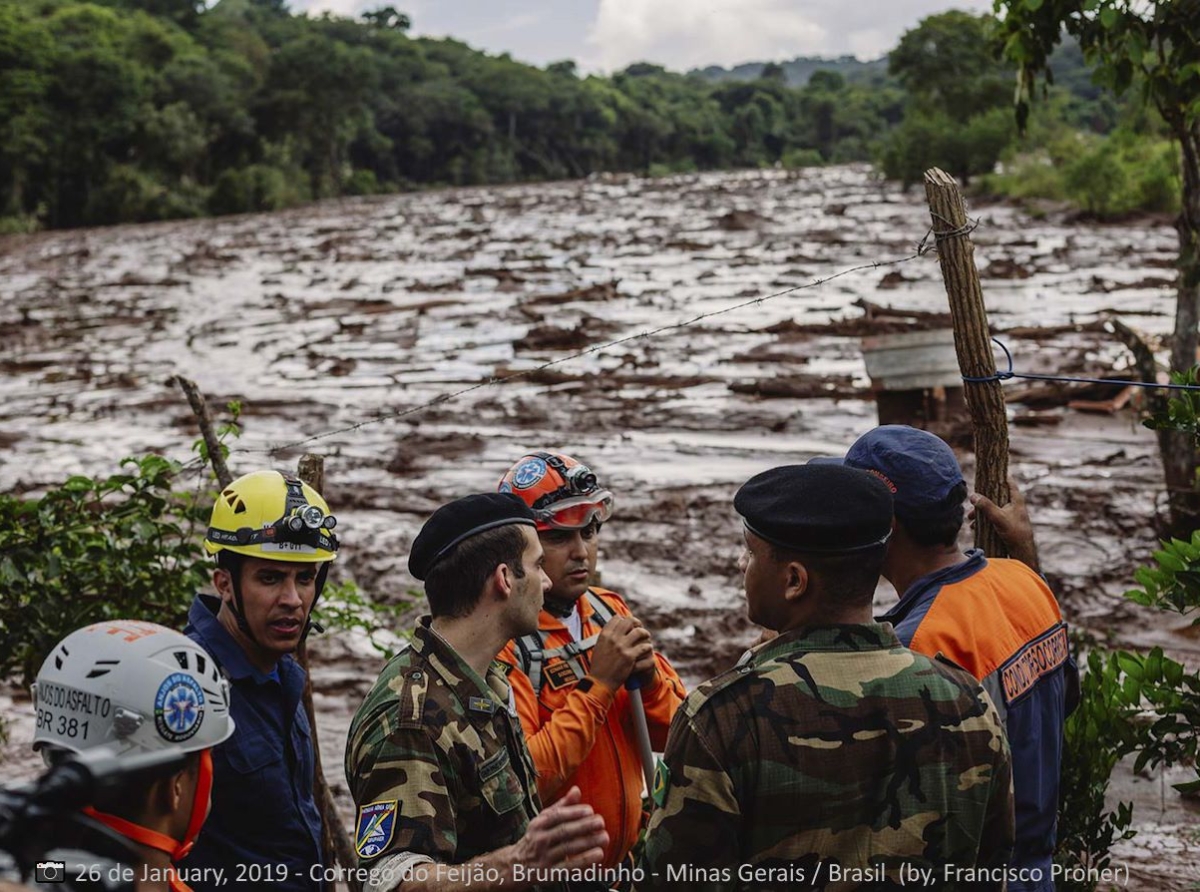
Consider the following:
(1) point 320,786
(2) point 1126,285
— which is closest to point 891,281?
(2) point 1126,285

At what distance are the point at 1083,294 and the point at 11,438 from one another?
16942 millimetres

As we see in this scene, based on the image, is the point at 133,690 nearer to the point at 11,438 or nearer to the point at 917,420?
the point at 917,420

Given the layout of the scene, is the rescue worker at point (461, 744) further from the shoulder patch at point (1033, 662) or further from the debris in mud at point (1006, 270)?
the debris in mud at point (1006, 270)

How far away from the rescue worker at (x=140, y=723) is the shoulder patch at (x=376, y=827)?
36 cm

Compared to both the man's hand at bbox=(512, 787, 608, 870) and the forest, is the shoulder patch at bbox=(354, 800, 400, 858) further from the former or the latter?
the forest

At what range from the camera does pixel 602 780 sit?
324cm

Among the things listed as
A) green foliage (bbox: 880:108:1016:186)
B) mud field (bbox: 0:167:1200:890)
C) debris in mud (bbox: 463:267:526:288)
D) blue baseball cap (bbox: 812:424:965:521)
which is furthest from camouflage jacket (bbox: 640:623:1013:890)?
green foliage (bbox: 880:108:1016:186)

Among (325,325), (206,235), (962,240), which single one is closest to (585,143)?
(206,235)

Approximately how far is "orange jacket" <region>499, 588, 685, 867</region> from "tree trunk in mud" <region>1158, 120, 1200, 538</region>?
242 cm

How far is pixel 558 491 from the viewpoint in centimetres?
350

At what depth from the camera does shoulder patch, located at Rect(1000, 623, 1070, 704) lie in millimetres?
2770

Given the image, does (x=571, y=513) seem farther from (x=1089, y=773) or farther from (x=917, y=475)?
(x=1089, y=773)

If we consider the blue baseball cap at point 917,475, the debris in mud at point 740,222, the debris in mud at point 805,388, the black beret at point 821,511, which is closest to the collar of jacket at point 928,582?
the blue baseball cap at point 917,475

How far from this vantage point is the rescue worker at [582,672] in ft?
10.1
